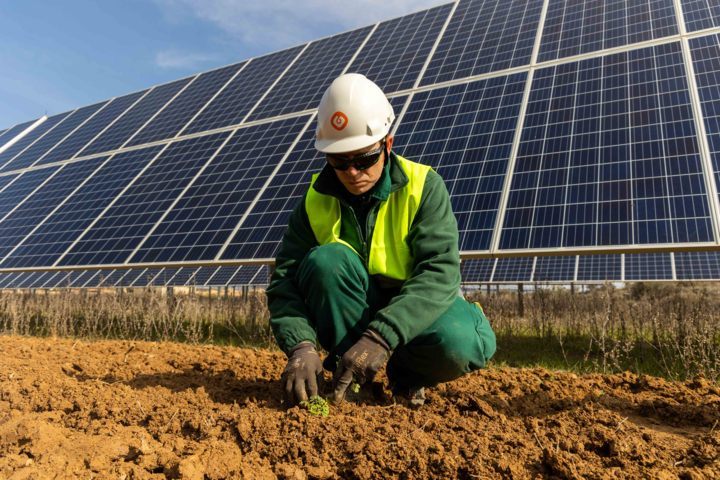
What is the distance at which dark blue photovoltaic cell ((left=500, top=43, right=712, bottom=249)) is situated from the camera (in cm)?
543

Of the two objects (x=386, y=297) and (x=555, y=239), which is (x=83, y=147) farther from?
(x=386, y=297)

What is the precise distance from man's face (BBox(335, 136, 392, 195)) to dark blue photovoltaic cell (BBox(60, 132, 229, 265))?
6.38m

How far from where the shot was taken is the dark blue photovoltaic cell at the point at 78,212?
9.67 m

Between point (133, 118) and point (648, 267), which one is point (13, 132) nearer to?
point (133, 118)

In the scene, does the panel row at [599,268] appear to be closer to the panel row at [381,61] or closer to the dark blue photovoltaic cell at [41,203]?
the panel row at [381,61]

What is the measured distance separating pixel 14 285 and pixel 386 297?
37.5 ft

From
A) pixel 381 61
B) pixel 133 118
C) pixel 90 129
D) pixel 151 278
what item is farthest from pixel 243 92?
pixel 90 129

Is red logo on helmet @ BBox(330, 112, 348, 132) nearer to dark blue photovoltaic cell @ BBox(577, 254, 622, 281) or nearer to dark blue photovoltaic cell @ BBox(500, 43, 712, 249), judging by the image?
dark blue photovoltaic cell @ BBox(500, 43, 712, 249)

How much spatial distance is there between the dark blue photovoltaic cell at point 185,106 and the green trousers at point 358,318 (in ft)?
33.9

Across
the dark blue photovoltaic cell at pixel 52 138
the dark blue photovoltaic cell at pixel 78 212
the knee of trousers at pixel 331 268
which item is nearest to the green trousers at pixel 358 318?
the knee of trousers at pixel 331 268

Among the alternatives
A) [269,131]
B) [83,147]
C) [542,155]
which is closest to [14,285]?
[83,147]

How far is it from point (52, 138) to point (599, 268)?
1488cm

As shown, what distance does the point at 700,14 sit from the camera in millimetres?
8227

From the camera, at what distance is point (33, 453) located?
231cm
